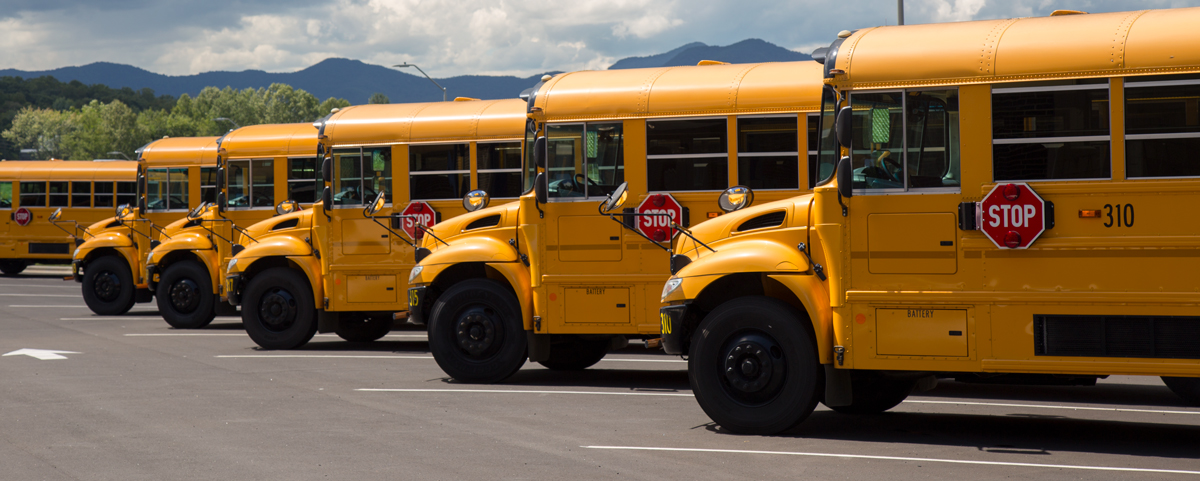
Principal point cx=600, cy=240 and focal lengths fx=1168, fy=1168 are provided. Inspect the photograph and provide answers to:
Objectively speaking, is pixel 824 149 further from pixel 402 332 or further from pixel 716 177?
pixel 402 332

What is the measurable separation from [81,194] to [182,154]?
36.8 feet

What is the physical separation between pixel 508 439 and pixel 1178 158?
15.8 feet

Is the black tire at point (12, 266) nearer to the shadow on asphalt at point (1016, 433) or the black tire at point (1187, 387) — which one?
the shadow on asphalt at point (1016, 433)

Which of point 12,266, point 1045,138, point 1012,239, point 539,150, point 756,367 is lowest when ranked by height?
point 756,367

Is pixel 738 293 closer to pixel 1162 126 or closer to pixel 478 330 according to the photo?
pixel 1162 126

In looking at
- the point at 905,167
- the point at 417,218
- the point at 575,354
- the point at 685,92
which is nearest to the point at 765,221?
the point at 905,167

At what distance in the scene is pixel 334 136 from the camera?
49.9 feet

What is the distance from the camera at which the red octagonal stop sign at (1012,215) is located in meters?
7.52

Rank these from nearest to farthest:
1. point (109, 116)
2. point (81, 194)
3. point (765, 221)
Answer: point (765, 221)
point (81, 194)
point (109, 116)

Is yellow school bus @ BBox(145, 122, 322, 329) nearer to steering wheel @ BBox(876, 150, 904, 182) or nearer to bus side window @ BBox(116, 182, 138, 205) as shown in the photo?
steering wheel @ BBox(876, 150, 904, 182)

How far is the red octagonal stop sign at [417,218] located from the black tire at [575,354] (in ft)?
8.84

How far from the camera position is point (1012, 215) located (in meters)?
7.59

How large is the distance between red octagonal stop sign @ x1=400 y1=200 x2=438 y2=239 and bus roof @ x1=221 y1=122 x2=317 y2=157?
401cm

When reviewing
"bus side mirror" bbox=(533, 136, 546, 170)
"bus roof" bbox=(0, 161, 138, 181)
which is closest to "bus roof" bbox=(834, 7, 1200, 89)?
"bus side mirror" bbox=(533, 136, 546, 170)
